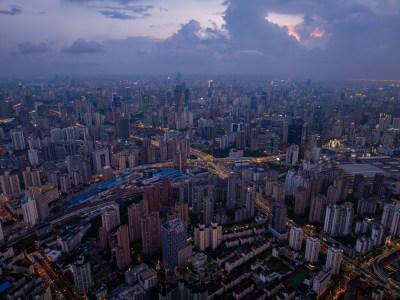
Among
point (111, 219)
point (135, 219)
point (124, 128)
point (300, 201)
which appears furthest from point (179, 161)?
point (124, 128)

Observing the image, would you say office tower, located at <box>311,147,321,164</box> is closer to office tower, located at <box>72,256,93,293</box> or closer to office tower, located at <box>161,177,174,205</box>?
office tower, located at <box>161,177,174,205</box>

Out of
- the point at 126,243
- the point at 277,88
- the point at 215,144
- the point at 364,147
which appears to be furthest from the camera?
the point at 277,88

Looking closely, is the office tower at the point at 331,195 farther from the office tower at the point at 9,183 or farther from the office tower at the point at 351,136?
the office tower at the point at 9,183

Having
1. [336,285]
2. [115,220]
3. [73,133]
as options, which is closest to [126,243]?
[115,220]

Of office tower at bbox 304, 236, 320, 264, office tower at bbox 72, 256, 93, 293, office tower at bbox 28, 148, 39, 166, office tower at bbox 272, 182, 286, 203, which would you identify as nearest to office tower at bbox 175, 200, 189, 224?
office tower at bbox 72, 256, 93, 293

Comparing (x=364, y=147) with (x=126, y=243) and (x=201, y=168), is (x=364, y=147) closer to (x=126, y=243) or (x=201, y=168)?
(x=201, y=168)

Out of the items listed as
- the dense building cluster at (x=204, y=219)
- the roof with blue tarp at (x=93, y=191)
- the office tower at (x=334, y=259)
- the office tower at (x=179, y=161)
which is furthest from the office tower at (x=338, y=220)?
the roof with blue tarp at (x=93, y=191)
